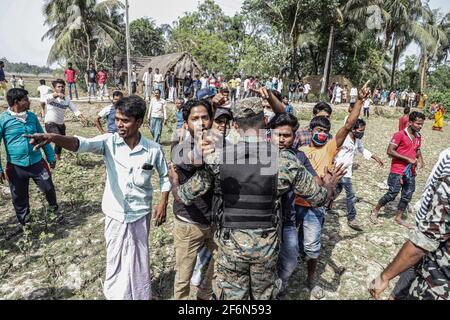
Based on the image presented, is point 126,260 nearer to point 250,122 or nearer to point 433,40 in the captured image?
point 250,122

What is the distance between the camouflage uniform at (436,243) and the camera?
71.4 inches

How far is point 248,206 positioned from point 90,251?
3.09m

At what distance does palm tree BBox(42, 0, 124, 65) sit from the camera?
23547 millimetres

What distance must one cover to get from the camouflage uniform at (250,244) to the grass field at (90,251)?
4.68 feet

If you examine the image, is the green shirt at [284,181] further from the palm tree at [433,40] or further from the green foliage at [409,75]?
the green foliage at [409,75]

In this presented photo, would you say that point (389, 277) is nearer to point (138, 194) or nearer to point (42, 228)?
point (138, 194)

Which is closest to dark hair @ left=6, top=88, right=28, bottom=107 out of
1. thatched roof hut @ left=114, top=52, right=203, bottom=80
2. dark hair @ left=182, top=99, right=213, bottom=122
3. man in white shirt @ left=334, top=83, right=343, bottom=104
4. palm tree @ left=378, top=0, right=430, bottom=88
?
dark hair @ left=182, top=99, right=213, bottom=122

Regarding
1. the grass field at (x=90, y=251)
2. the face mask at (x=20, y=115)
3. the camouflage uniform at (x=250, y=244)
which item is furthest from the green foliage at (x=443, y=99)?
the face mask at (x=20, y=115)

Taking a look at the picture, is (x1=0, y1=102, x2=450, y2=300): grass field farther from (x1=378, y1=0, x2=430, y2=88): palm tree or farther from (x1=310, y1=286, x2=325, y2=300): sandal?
(x1=378, y1=0, x2=430, y2=88): palm tree

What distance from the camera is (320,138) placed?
356 cm

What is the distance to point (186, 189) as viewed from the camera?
238 centimetres

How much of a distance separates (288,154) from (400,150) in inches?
143

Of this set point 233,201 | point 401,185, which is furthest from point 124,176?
point 401,185
